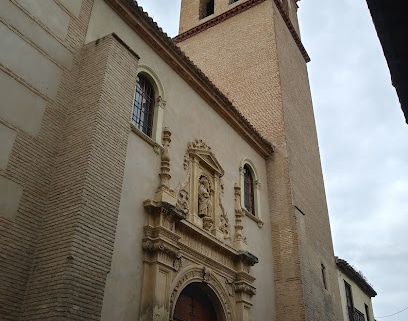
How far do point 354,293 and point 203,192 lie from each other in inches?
443

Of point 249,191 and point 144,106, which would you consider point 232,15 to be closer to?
point 249,191

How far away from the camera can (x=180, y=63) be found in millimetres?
10414

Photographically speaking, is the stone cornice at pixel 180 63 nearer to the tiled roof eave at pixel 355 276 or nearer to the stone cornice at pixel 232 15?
the tiled roof eave at pixel 355 276

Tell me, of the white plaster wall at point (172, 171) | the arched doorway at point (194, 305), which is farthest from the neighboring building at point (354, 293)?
the arched doorway at point (194, 305)

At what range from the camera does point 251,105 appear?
15.4 metres

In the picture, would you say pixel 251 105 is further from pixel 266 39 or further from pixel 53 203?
pixel 53 203

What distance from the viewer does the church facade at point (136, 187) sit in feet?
19.6

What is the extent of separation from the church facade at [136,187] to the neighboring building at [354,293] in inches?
66.2

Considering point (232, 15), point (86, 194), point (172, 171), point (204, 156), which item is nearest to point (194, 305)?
point (172, 171)

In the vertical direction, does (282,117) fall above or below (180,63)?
above

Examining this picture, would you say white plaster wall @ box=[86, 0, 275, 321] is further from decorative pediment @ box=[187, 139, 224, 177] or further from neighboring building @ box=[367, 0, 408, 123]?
neighboring building @ box=[367, 0, 408, 123]

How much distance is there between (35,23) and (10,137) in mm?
2189

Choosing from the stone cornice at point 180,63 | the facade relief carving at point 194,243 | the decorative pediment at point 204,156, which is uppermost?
the stone cornice at point 180,63

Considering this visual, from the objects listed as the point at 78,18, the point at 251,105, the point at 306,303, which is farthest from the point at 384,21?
the point at 251,105
